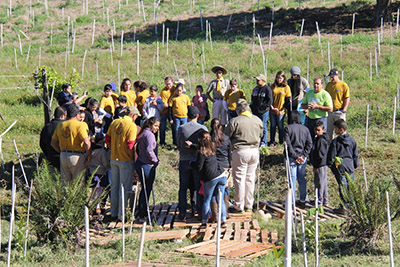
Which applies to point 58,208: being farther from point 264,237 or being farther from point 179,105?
point 179,105

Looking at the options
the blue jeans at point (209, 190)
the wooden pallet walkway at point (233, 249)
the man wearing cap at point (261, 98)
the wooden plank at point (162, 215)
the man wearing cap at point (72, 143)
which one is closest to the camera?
the wooden pallet walkway at point (233, 249)

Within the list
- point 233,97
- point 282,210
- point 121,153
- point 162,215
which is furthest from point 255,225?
point 233,97

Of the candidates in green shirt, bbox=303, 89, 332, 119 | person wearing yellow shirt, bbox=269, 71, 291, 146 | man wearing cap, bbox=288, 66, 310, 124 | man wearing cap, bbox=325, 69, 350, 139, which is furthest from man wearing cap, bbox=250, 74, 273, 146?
man wearing cap, bbox=325, 69, 350, 139

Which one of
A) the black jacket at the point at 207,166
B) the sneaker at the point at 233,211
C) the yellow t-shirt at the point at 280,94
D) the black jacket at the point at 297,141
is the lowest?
the sneaker at the point at 233,211

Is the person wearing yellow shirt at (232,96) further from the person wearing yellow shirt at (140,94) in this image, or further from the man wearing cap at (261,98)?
the person wearing yellow shirt at (140,94)

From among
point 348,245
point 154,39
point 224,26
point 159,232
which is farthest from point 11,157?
point 224,26

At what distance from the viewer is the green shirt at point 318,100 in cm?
1230

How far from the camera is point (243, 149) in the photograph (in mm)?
10227

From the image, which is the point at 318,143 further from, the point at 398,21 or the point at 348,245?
the point at 398,21

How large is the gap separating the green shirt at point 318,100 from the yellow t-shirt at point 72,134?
184 inches

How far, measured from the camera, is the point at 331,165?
10.4 metres

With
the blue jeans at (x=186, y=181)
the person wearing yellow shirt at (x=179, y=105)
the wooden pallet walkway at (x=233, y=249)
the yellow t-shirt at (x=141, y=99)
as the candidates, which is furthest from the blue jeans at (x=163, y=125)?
the wooden pallet walkway at (x=233, y=249)

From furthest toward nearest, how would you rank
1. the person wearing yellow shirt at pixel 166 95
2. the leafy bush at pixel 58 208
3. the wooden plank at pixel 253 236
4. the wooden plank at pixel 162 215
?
1. the person wearing yellow shirt at pixel 166 95
2. the wooden plank at pixel 162 215
3. the wooden plank at pixel 253 236
4. the leafy bush at pixel 58 208

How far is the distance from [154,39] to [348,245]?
17.9m
